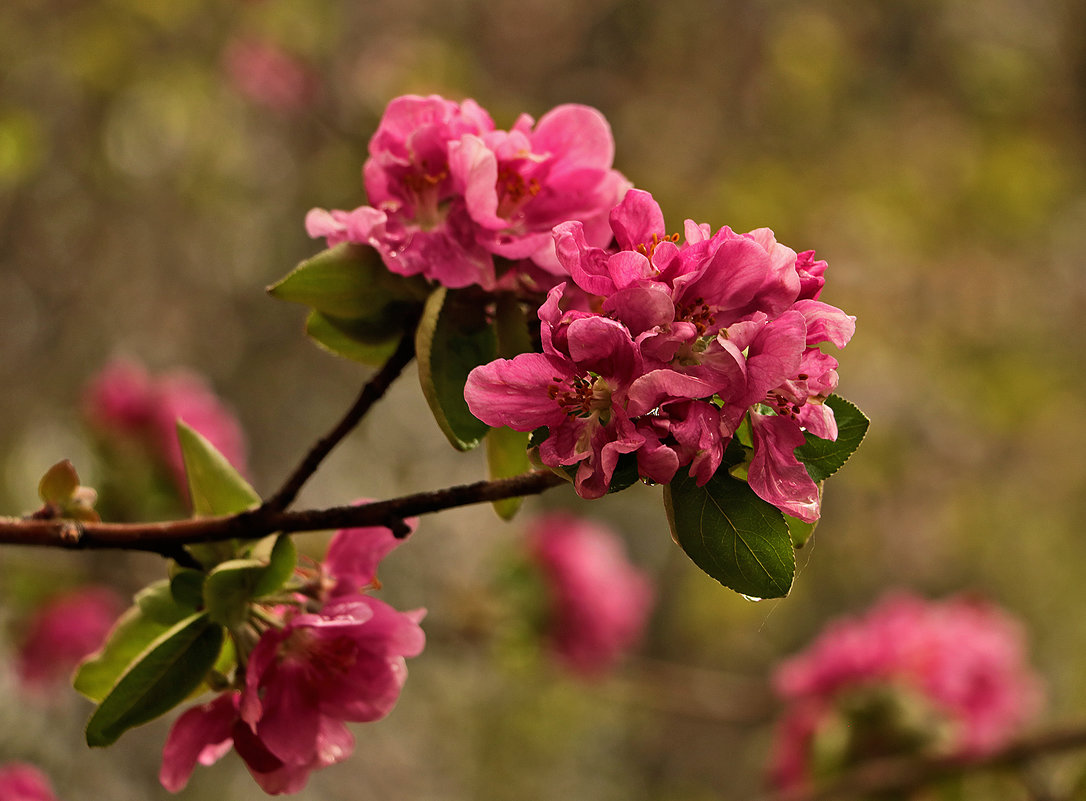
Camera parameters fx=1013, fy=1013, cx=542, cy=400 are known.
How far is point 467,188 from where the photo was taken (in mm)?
582

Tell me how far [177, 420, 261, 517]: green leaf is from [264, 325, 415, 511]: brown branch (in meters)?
0.06

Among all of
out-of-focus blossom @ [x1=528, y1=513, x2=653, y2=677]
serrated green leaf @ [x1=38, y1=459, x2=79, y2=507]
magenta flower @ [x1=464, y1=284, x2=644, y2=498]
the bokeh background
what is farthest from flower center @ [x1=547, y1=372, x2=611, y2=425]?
out-of-focus blossom @ [x1=528, y1=513, x2=653, y2=677]

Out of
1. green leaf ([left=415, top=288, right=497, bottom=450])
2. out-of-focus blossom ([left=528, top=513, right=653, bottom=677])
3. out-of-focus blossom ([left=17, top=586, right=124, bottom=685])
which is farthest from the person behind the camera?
out-of-focus blossom ([left=528, top=513, right=653, bottom=677])

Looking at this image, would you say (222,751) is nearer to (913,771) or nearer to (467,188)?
(467,188)

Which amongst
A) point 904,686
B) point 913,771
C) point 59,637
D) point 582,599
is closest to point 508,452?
point 913,771

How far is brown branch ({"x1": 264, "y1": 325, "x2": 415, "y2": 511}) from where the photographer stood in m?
0.57

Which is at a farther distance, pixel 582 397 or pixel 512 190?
pixel 512 190

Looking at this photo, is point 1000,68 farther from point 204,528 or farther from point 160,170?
point 204,528

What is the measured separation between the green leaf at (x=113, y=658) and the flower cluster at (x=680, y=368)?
1.02 feet

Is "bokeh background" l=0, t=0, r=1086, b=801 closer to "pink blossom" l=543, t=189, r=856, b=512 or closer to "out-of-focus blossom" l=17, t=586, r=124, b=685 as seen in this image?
"out-of-focus blossom" l=17, t=586, r=124, b=685

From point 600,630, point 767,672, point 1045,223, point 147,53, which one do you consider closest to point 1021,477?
point 1045,223

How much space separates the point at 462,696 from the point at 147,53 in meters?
1.87

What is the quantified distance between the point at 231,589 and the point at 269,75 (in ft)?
8.36

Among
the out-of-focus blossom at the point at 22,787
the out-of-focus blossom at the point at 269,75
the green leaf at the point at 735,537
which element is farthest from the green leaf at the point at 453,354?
the out-of-focus blossom at the point at 269,75
